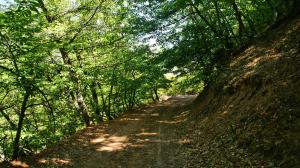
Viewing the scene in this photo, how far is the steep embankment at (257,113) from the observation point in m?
9.05

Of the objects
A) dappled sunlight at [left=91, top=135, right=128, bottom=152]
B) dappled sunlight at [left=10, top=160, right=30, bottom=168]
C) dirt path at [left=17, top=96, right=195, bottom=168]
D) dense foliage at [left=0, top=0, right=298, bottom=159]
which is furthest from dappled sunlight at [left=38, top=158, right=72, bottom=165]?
dense foliage at [left=0, top=0, right=298, bottom=159]

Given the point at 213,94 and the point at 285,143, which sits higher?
the point at 213,94

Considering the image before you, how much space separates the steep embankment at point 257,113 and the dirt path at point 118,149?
41.6 inches

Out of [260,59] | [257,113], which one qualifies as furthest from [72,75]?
[257,113]

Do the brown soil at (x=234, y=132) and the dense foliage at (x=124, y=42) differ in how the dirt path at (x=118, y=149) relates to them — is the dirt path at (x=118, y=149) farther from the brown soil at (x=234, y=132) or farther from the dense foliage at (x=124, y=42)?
the dense foliage at (x=124, y=42)

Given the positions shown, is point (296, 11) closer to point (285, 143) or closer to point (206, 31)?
point (206, 31)

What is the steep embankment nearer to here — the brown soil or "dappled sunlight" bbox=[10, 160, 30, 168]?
the brown soil

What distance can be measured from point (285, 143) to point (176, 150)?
19.3ft

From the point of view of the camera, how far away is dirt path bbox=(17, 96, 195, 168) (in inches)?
501

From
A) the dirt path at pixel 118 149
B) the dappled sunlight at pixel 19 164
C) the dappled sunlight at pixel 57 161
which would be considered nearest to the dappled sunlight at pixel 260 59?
the dirt path at pixel 118 149

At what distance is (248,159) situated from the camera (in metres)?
9.47

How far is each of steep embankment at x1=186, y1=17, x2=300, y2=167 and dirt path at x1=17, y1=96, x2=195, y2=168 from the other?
1.06 m

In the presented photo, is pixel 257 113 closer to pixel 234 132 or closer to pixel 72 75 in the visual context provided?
pixel 234 132

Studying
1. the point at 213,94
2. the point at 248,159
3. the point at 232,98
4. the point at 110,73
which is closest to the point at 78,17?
the point at 110,73
